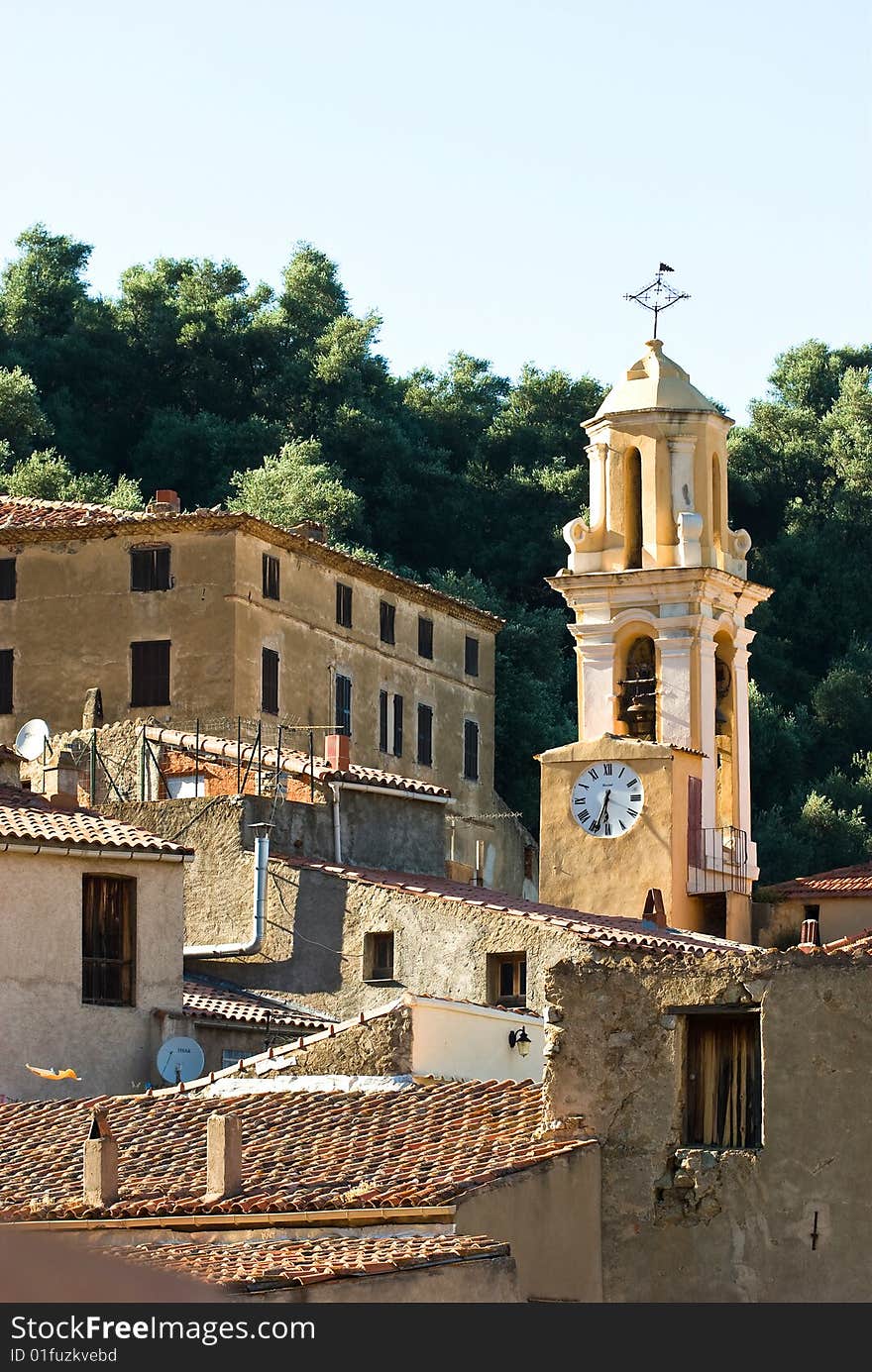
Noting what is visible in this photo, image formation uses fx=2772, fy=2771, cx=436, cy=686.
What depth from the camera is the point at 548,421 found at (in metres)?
72.3

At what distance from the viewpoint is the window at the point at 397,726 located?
5000 cm

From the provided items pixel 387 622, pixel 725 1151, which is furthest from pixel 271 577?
pixel 725 1151

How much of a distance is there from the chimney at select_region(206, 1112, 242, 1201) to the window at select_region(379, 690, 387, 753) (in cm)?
3130

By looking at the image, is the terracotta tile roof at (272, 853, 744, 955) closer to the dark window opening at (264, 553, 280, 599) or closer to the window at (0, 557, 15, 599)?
the dark window opening at (264, 553, 280, 599)

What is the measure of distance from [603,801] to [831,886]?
12.7 feet

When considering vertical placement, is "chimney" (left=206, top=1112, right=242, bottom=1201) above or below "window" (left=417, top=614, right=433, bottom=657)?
below

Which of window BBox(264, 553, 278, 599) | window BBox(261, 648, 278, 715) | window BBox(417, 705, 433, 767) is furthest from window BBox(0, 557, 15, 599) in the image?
window BBox(417, 705, 433, 767)

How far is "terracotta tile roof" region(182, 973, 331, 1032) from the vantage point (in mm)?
29203

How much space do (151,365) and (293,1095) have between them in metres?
51.2

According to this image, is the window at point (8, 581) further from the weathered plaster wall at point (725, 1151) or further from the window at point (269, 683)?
the weathered plaster wall at point (725, 1151)

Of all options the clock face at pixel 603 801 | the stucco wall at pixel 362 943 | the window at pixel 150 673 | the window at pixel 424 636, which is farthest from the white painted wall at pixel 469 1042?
the window at pixel 424 636

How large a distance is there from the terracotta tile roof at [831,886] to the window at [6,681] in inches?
499
